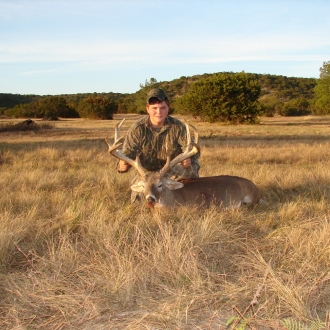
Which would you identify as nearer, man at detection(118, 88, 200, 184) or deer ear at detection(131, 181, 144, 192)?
deer ear at detection(131, 181, 144, 192)

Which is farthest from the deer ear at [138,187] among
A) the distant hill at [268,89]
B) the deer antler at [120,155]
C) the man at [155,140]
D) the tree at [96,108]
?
the distant hill at [268,89]

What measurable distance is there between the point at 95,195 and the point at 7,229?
6.34 ft

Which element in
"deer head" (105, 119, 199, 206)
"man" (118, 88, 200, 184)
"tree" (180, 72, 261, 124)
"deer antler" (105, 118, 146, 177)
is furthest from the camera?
"tree" (180, 72, 261, 124)

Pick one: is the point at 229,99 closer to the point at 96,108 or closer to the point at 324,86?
the point at 324,86

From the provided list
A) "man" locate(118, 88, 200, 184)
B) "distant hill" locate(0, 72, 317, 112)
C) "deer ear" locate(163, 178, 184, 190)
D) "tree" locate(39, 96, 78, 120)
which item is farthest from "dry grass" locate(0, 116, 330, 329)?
"distant hill" locate(0, 72, 317, 112)

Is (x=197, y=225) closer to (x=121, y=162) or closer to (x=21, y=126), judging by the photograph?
(x=121, y=162)

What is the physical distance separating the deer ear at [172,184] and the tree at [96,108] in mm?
37033

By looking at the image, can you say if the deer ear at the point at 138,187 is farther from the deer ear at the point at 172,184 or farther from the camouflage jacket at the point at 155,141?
the camouflage jacket at the point at 155,141

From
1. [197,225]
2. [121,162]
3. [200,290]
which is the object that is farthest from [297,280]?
[121,162]

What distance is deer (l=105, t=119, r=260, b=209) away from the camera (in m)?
5.12

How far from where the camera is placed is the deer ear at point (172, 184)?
17.1ft

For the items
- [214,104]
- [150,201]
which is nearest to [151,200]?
[150,201]

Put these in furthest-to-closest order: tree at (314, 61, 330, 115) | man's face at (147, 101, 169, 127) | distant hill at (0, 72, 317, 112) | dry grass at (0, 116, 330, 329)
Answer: distant hill at (0, 72, 317, 112), tree at (314, 61, 330, 115), man's face at (147, 101, 169, 127), dry grass at (0, 116, 330, 329)

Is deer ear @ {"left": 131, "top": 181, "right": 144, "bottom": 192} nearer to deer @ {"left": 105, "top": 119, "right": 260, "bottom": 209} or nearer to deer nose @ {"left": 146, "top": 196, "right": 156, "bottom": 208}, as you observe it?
deer @ {"left": 105, "top": 119, "right": 260, "bottom": 209}
